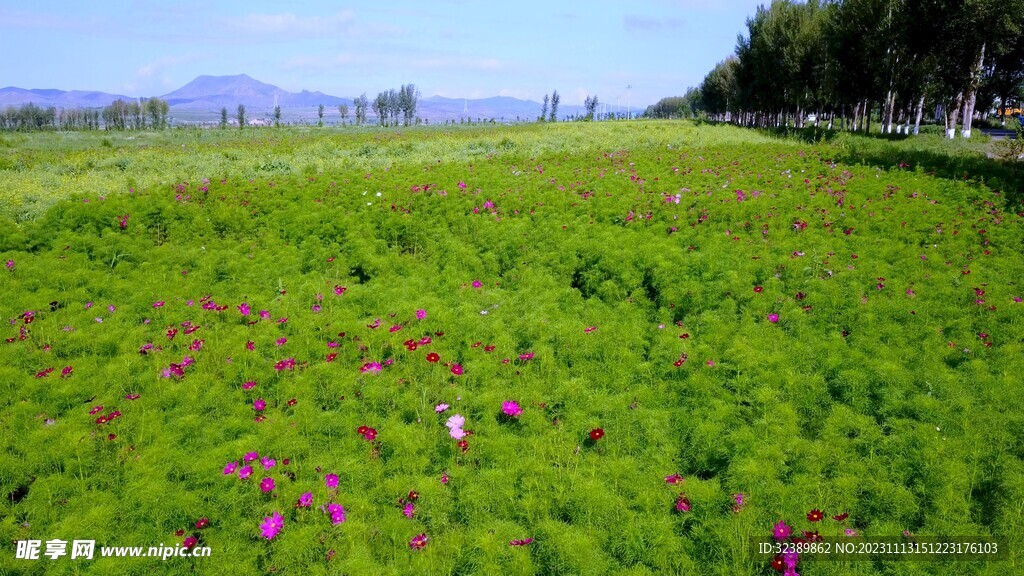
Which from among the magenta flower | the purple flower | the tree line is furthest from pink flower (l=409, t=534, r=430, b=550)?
the tree line

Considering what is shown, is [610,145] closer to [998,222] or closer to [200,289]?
[998,222]

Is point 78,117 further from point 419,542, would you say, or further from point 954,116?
point 954,116

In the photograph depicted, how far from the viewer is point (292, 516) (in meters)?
4.47

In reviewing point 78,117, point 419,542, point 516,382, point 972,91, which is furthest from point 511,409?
point 78,117

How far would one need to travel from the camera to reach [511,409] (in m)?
5.80

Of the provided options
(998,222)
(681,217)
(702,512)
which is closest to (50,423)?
(702,512)

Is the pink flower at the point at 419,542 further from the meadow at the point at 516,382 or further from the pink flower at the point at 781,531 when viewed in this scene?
the pink flower at the point at 781,531

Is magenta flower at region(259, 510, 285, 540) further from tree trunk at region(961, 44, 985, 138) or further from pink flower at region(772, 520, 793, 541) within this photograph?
tree trunk at region(961, 44, 985, 138)

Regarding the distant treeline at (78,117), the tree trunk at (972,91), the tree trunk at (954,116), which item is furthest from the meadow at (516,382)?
the distant treeline at (78,117)

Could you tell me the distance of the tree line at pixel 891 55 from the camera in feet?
93.6

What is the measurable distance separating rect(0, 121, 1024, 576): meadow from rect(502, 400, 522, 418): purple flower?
2 cm

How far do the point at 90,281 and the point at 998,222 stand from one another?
58.0 ft

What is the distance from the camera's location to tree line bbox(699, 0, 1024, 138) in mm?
28544

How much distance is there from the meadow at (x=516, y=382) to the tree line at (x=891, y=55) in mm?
23390
